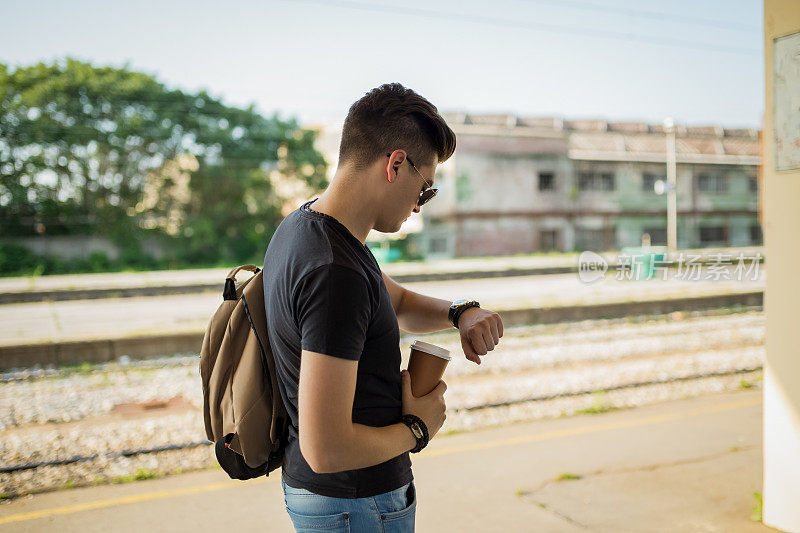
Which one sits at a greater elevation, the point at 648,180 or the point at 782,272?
the point at 648,180

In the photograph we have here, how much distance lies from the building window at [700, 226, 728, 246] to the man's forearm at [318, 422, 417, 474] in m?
38.7

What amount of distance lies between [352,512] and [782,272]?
8.73ft

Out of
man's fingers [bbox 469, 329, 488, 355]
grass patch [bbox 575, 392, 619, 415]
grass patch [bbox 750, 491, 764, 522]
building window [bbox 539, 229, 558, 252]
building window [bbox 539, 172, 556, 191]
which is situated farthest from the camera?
building window [bbox 539, 172, 556, 191]

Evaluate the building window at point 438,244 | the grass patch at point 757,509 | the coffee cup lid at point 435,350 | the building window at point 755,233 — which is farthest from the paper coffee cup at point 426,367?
the building window at point 755,233

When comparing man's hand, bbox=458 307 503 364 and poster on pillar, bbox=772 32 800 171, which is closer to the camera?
man's hand, bbox=458 307 503 364

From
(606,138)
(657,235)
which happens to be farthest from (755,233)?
(606,138)

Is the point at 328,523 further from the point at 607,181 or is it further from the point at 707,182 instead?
the point at 707,182

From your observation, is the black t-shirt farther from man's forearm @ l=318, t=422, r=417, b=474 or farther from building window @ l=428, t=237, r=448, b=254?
building window @ l=428, t=237, r=448, b=254

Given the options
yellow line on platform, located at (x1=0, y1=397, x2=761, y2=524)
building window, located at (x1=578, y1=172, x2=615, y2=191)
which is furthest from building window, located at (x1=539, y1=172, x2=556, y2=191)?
yellow line on platform, located at (x1=0, y1=397, x2=761, y2=524)

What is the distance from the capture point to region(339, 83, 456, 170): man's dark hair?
155cm

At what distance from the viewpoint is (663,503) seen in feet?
13.1

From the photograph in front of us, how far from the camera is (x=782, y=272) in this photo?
325 cm

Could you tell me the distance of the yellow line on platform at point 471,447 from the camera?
155 inches

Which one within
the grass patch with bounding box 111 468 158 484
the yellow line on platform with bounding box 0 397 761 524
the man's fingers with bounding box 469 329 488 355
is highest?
the man's fingers with bounding box 469 329 488 355
